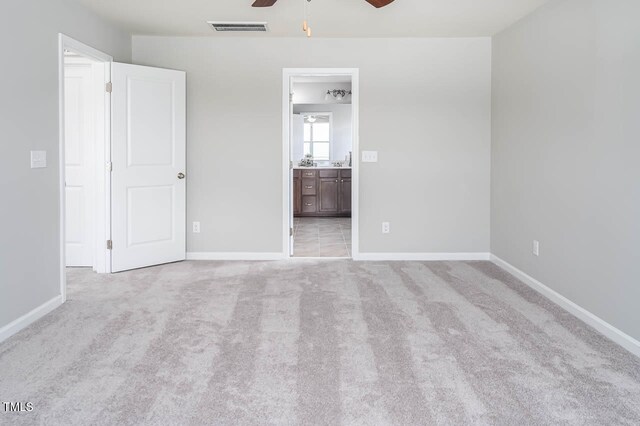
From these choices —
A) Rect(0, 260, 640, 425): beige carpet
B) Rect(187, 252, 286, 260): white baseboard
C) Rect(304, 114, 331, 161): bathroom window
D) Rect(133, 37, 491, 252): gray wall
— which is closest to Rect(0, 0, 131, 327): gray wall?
Rect(0, 260, 640, 425): beige carpet

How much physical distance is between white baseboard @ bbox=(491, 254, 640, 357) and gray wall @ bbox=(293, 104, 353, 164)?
556 cm

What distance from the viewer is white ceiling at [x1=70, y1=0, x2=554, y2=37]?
13.8 feet

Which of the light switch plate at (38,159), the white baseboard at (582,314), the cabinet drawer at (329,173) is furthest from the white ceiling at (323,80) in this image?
the light switch plate at (38,159)

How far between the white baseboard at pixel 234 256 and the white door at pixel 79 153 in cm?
103

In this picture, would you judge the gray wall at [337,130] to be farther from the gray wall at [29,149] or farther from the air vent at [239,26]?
the gray wall at [29,149]

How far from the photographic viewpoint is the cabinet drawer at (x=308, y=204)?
9.32 meters

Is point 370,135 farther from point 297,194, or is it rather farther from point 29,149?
point 297,194

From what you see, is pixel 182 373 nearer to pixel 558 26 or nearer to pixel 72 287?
pixel 72 287

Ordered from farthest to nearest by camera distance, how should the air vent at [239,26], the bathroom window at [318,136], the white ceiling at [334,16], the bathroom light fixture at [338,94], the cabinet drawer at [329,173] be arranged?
the bathroom window at [318,136] → the bathroom light fixture at [338,94] → the cabinet drawer at [329,173] → the air vent at [239,26] → the white ceiling at [334,16]

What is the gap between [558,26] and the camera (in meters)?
3.96

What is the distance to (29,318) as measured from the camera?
341cm

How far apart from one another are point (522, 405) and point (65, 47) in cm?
379

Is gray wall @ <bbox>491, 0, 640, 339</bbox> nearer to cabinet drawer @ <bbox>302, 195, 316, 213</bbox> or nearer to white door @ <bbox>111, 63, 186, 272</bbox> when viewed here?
white door @ <bbox>111, 63, 186, 272</bbox>

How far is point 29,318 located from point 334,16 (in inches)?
130
